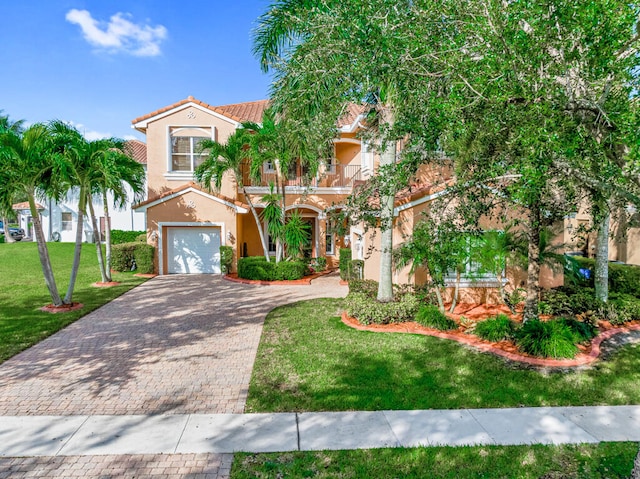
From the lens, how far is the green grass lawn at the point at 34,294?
908cm

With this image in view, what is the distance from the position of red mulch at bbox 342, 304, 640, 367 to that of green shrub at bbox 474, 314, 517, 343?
124 millimetres

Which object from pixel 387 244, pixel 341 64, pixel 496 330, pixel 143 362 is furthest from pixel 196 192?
pixel 496 330

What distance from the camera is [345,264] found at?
55.5 feet

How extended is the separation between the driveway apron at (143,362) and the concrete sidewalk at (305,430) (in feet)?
1.24

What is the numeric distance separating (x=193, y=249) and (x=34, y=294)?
677 cm

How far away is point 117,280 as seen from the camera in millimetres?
16703

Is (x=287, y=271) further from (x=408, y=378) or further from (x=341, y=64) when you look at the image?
(x=341, y=64)

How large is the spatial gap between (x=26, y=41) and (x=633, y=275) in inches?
802

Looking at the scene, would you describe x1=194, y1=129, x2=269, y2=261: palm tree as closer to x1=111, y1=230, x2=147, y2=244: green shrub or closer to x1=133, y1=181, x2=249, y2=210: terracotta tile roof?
x1=133, y1=181, x2=249, y2=210: terracotta tile roof

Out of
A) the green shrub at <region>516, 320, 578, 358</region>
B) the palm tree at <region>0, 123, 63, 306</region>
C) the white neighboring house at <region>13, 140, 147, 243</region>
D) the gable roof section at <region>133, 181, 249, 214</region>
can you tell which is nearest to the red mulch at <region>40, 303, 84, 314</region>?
the palm tree at <region>0, 123, 63, 306</region>

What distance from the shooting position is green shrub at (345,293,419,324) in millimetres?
9750

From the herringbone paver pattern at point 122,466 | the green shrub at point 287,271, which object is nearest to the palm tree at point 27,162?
the herringbone paver pattern at point 122,466

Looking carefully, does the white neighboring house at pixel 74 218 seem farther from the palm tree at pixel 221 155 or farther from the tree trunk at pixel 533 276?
the tree trunk at pixel 533 276

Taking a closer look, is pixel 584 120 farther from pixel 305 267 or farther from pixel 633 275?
pixel 305 267
